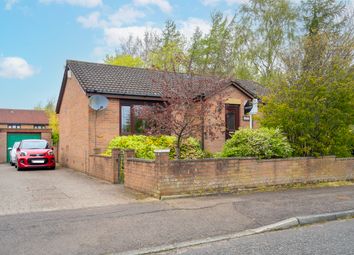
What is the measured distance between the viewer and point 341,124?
448 inches

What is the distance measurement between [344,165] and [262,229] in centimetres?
735

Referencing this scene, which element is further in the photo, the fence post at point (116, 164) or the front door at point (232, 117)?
the front door at point (232, 117)

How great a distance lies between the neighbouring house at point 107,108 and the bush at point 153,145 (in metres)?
2.14

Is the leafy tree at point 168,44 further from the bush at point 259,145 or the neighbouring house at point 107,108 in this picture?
the bush at point 259,145

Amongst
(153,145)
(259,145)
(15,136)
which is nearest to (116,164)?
(153,145)

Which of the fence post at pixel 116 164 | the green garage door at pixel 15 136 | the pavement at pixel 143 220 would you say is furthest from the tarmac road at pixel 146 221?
the green garage door at pixel 15 136

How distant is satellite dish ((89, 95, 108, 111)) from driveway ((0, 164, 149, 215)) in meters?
3.64

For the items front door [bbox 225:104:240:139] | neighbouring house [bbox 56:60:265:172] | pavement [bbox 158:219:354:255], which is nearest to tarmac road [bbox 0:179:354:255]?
pavement [bbox 158:219:354:255]

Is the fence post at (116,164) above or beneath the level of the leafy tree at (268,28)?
beneath

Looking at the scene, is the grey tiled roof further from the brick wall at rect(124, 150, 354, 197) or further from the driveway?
the brick wall at rect(124, 150, 354, 197)

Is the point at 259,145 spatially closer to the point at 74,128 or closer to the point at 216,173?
the point at 216,173

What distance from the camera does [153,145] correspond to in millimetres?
12430

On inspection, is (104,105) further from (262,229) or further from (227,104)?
(262,229)

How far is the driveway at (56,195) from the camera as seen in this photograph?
7.88 metres
